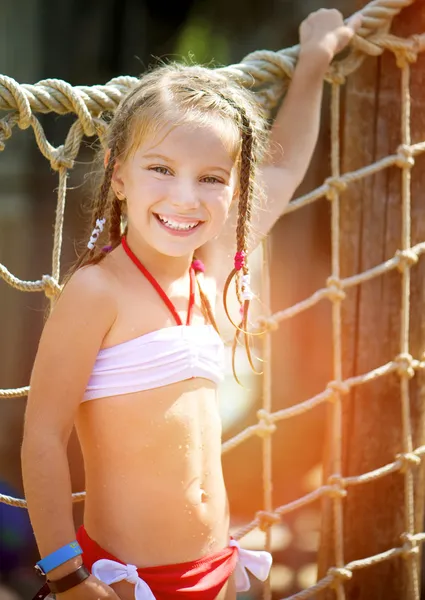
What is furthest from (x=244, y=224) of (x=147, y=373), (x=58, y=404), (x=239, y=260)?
(x=58, y=404)

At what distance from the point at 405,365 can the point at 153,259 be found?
0.59 metres

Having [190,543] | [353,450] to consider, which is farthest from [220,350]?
[353,450]

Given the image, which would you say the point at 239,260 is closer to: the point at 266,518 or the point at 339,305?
the point at 339,305

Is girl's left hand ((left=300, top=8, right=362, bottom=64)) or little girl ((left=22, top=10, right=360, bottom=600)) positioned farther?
girl's left hand ((left=300, top=8, right=362, bottom=64))

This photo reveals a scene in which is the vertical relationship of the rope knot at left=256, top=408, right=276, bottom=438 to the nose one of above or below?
below

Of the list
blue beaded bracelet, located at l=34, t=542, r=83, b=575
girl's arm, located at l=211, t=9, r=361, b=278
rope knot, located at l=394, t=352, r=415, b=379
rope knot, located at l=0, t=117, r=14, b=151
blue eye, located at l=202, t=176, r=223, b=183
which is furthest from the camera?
rope knot, located at l=394, t=352, r=415, b=379

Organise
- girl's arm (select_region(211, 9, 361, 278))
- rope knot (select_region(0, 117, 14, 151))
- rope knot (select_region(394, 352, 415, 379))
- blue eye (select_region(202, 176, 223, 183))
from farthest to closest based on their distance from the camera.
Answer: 1. rope knot (select_region(394, 352, 415, 379))
2. girl's arm (select_region(211, 9, 361, 278))
3. rope knot (select_region(0, 117, 14, 151))
4. blue eye (select_region(202, 176, 223, 183))

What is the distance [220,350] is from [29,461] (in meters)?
0.33

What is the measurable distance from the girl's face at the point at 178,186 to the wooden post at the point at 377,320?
1.58 feet

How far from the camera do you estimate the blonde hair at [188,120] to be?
118 cm

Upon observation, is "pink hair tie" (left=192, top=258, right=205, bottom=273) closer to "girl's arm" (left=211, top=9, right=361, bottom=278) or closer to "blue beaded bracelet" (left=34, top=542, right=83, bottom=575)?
"girl's arm" (left=211, top=9, right=361, bottom=278)

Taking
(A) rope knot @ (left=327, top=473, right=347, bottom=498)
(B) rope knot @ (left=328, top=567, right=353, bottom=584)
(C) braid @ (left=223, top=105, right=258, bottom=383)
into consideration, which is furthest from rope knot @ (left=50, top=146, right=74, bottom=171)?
(B) rope knot @ (left=328, top=567, right=353, bottom=584)

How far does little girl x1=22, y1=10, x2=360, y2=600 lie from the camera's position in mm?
1122

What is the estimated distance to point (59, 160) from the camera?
4.51 feet
